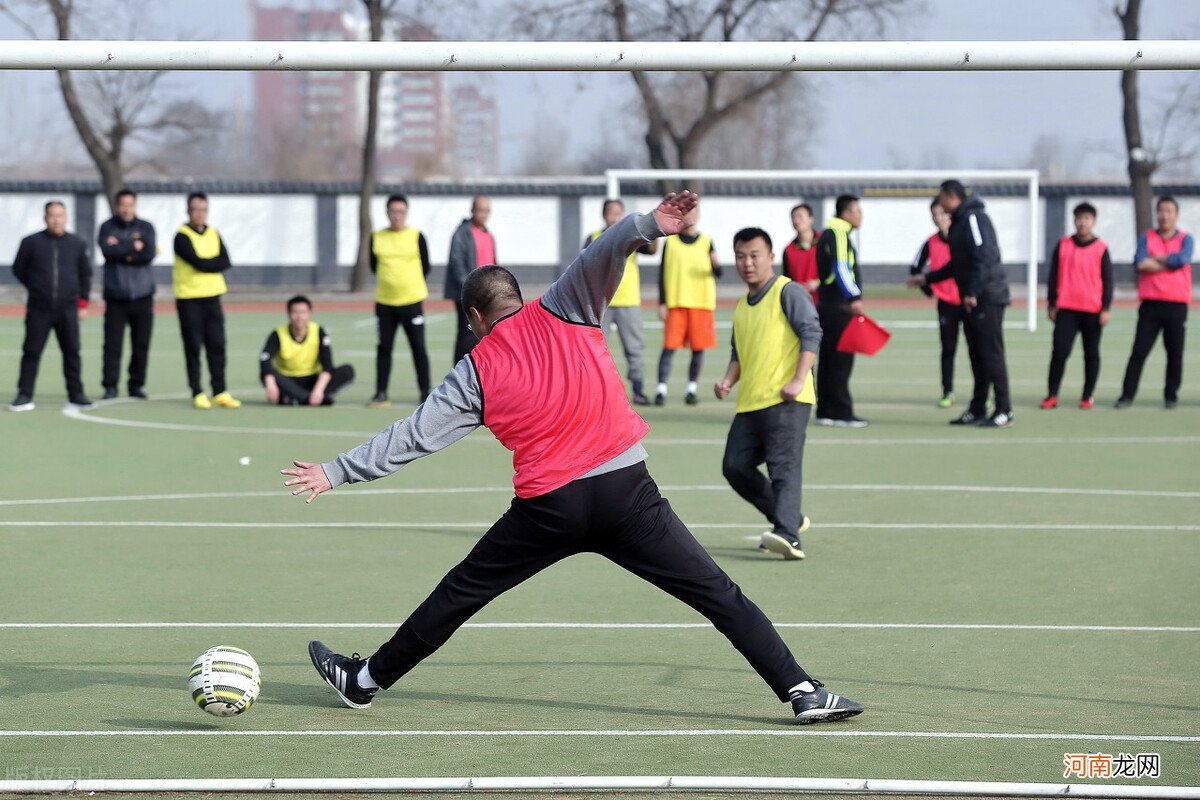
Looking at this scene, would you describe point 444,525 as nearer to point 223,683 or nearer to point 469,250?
point 223,683

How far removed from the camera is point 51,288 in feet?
55.0

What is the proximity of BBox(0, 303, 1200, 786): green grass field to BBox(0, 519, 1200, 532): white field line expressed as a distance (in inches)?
1.4

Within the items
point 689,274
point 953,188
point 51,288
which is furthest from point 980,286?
point 51,288

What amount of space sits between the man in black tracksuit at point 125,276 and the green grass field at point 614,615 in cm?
273

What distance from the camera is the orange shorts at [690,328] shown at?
682 inches

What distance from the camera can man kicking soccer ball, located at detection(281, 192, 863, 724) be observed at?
19.1ft

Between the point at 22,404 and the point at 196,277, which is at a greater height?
the point at 196,277

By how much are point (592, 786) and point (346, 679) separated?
4.51 feet

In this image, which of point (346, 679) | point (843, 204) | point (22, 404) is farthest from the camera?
point (22, 404)

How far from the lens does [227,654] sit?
603 cm

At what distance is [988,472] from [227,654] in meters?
7.97

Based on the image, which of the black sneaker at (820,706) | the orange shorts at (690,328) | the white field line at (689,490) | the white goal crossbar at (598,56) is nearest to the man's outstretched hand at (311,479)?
the white goal crossbar at (598,56)

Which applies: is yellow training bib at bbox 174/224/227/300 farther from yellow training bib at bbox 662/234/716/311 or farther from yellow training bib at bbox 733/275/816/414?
yellow training bib at bbox 733/275/816/414

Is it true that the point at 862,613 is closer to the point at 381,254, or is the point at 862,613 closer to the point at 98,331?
the point at 381,254
